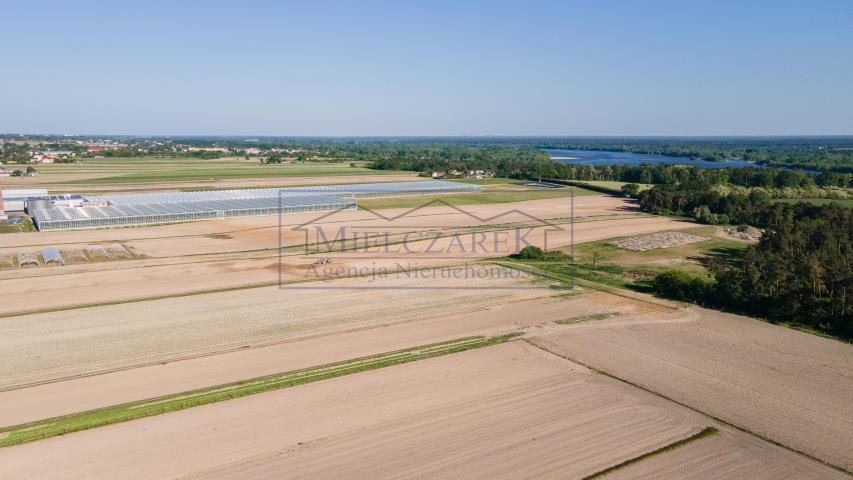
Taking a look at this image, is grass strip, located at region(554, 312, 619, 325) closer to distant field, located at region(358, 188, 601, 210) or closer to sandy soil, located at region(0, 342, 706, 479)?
sandy soil, located at region(0, 342, 706, 479)

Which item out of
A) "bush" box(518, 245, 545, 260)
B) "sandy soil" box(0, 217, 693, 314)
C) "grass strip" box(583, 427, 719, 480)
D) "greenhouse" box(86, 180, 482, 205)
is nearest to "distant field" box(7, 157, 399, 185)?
"greenhouse" box(86, 180, 482, 205)

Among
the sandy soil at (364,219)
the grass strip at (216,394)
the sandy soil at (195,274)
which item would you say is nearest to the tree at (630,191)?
the sandy soil at (364,219)

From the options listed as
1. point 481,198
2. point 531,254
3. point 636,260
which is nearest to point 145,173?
point 481,198

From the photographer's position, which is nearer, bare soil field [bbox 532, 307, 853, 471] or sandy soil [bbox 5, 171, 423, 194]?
bare soil field [bbox 532, 307, 853, 471]

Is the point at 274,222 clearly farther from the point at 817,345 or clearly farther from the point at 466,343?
the point at 817,345

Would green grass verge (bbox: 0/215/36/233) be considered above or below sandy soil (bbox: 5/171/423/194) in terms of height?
below

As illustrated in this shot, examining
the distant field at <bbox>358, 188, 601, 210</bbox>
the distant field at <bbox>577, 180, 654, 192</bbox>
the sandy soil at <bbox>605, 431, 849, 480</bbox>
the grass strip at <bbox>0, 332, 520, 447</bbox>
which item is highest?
the distant field at <bbox>577, 180, 654, 192</bbox>
